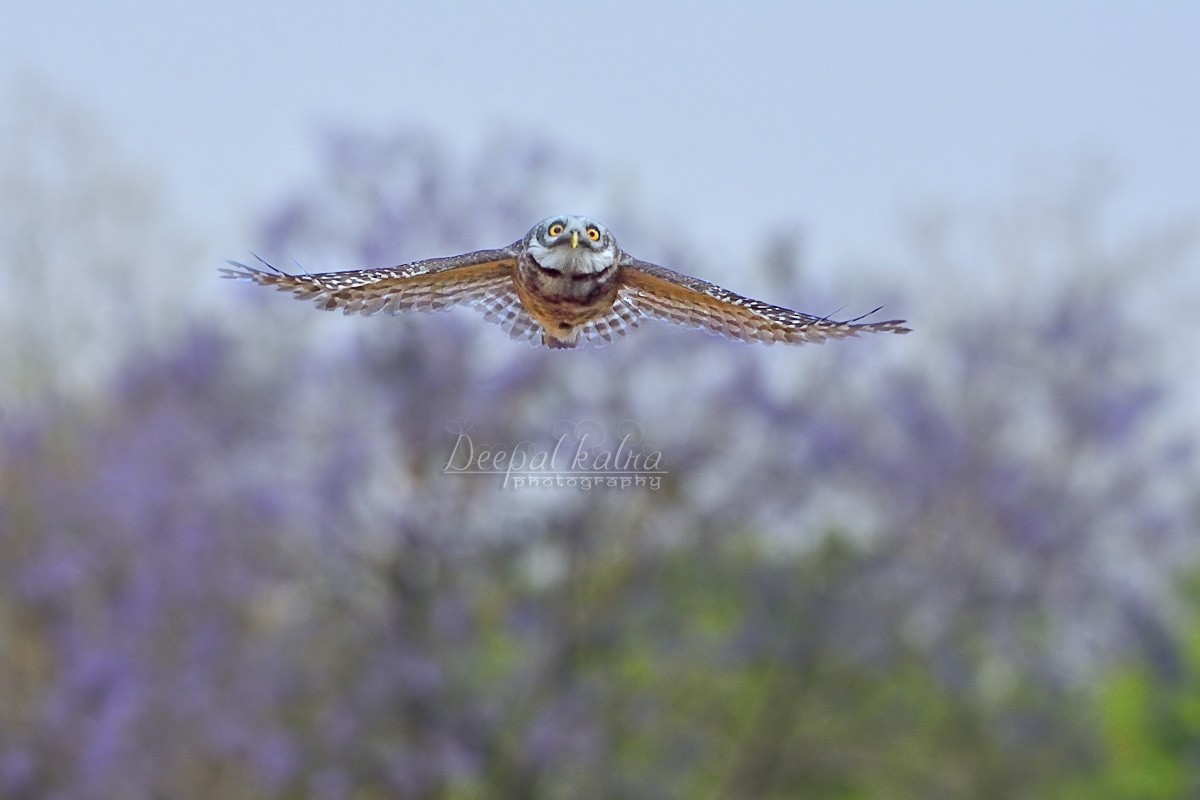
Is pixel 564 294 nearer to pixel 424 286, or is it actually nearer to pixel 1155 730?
pixel 424 286

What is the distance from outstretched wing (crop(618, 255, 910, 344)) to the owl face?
0.17 metres

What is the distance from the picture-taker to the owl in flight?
474cm

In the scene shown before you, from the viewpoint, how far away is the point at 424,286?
504cm

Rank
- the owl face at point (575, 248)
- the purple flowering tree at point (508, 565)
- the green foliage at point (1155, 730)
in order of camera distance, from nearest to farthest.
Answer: the owl face at point (575, 248) < the purple flowering tree at point (508, 565) < the green foliage at point (1155, 730)

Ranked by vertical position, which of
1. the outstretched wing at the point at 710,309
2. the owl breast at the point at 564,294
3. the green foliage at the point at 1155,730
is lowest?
the owl breast at the point at 564,294

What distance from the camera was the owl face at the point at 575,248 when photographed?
4.71 metres

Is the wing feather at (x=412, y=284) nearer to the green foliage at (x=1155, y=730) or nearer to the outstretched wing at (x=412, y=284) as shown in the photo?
the outstretched wing at (x=412, y=284)

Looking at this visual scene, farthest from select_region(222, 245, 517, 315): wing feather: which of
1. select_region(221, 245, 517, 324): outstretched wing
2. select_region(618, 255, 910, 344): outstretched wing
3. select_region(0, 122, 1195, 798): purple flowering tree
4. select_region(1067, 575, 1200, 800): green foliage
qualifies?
select_region(1067, 575, 1200, 800): green foliage

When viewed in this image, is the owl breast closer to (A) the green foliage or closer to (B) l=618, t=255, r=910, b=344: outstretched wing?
(B) l=618, t=255, r=910, b=344: outstretched wing

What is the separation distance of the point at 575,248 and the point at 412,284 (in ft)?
1.90

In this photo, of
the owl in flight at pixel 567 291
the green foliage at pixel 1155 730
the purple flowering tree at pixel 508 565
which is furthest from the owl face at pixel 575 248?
the green foliage at pixel 1155 730

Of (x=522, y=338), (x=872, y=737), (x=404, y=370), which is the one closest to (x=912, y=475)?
(x=872, y=737)

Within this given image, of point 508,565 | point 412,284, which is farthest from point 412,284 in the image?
point 508,565

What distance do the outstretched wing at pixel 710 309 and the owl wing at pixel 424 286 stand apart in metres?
0.38
